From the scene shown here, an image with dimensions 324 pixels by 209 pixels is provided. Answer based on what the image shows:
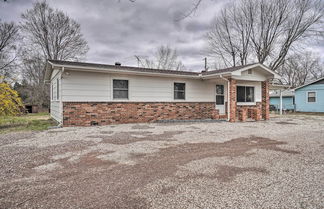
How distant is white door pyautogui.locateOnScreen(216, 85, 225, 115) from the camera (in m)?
11.6

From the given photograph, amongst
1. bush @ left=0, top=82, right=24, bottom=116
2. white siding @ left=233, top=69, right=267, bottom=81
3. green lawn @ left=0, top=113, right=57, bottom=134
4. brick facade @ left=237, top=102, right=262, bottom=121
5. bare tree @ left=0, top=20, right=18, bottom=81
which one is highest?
bare tree @ left=0, top=20, right=18, bottom=81

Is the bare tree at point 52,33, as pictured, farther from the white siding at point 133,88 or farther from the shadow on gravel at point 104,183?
the shadow on gravel at point 104,183

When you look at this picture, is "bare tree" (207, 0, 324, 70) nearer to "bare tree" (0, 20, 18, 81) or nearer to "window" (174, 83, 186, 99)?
"window" (174, 83, 186, 99)

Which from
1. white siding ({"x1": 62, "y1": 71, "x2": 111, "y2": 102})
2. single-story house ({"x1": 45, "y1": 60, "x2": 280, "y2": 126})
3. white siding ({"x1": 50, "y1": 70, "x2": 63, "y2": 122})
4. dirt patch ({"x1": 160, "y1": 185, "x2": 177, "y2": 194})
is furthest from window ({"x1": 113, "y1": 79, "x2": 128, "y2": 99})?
dirt patch ({"x1": 160, "y1": 185, "x2": 177, "y2": 194})

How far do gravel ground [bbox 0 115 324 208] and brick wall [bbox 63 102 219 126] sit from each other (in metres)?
3.21

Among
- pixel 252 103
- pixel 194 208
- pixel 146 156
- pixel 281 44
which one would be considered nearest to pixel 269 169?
pixel 194 208

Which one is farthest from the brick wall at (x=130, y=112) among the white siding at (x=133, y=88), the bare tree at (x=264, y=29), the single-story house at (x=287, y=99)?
the single-story house at (x=287, y=99)

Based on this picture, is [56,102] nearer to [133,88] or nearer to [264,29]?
[133,88]

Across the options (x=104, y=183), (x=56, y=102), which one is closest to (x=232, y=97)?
(x=104, y=183)

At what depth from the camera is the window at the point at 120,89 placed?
8.73 metres

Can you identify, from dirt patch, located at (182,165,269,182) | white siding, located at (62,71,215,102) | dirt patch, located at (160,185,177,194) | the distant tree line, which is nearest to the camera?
dirt patch, located at (160,185,177,194)

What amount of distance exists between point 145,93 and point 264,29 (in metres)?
15.8

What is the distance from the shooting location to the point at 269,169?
3.01 metres

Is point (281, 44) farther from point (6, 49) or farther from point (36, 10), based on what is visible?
point (6, 49)
